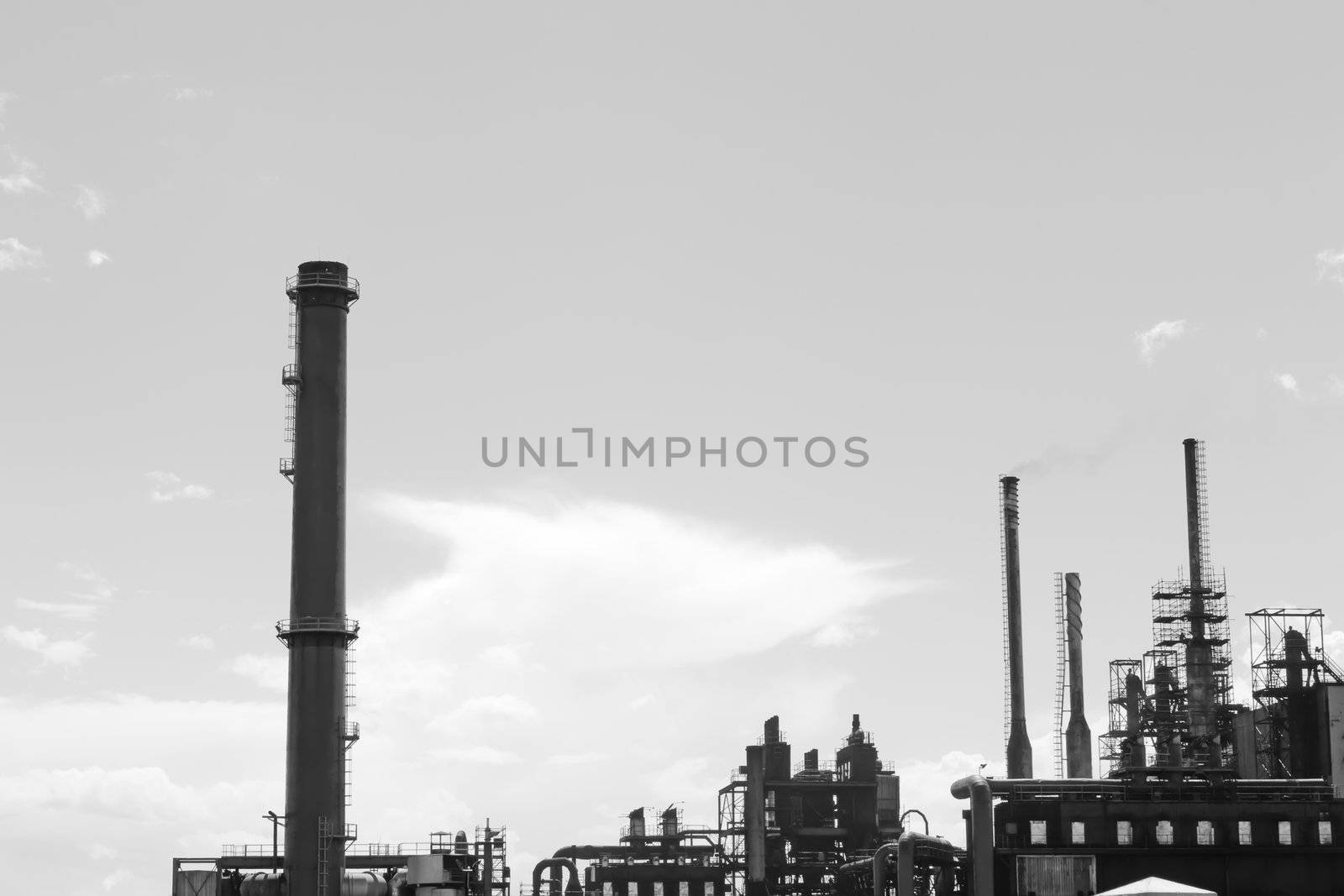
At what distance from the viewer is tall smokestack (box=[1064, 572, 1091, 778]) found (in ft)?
327

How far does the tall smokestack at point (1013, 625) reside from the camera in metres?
98.3

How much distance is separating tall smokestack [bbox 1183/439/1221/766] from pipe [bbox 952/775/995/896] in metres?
22.5

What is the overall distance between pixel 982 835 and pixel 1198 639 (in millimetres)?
28393

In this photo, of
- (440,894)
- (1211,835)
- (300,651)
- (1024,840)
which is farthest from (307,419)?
(1211,835)

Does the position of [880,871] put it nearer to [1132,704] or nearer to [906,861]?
[906,861]

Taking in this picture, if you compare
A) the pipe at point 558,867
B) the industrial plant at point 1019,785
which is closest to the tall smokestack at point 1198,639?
the industrial plant at point 1019,785

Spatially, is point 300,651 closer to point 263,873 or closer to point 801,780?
point 263,873

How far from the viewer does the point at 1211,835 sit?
7788 centimetres

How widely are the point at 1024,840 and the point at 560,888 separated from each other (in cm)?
3749

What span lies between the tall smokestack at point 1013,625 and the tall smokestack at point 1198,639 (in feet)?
29.0

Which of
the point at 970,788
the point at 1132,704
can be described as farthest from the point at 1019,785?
the point at 1132,704

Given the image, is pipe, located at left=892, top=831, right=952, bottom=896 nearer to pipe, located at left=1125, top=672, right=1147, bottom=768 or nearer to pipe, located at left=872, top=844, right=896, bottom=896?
pipe, located at left=872, top=844, right=896, bottom=896

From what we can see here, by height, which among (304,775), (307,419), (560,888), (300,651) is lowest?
(560,888)

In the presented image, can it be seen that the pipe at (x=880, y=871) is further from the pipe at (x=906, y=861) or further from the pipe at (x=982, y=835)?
the pipe at (x=982, y=835)
